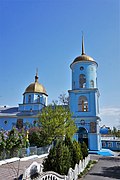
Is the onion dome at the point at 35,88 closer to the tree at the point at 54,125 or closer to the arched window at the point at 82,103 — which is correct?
the arched window at the point at 82,103

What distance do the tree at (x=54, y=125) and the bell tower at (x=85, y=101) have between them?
18.7 ft

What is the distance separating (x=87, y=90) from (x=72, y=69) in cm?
568

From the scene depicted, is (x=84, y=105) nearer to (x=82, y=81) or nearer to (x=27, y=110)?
(x=82, y=81)

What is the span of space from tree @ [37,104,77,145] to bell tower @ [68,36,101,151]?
5710mm

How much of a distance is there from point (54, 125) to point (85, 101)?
11201 mm

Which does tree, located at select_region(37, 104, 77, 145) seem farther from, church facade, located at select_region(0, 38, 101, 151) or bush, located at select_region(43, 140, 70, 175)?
bush, located at select_region(43, 140, 70, 175)

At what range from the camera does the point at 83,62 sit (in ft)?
103

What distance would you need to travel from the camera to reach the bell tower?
94.6 ft

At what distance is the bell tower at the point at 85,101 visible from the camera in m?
28.8

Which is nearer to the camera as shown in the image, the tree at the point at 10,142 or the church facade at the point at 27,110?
the tree at the point at 10,142

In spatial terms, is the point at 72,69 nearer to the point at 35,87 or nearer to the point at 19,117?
the point at 35,87

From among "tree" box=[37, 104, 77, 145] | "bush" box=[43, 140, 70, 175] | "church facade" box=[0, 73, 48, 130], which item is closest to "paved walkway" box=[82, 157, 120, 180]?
"bush" box=[43, 140, 70, 175]

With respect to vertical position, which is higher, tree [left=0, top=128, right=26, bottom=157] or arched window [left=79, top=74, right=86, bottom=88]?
arched window [left=79, top=74, right=86, bottom=88]

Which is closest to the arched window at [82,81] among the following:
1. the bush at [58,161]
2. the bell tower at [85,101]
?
the bell tower at [85,101]
